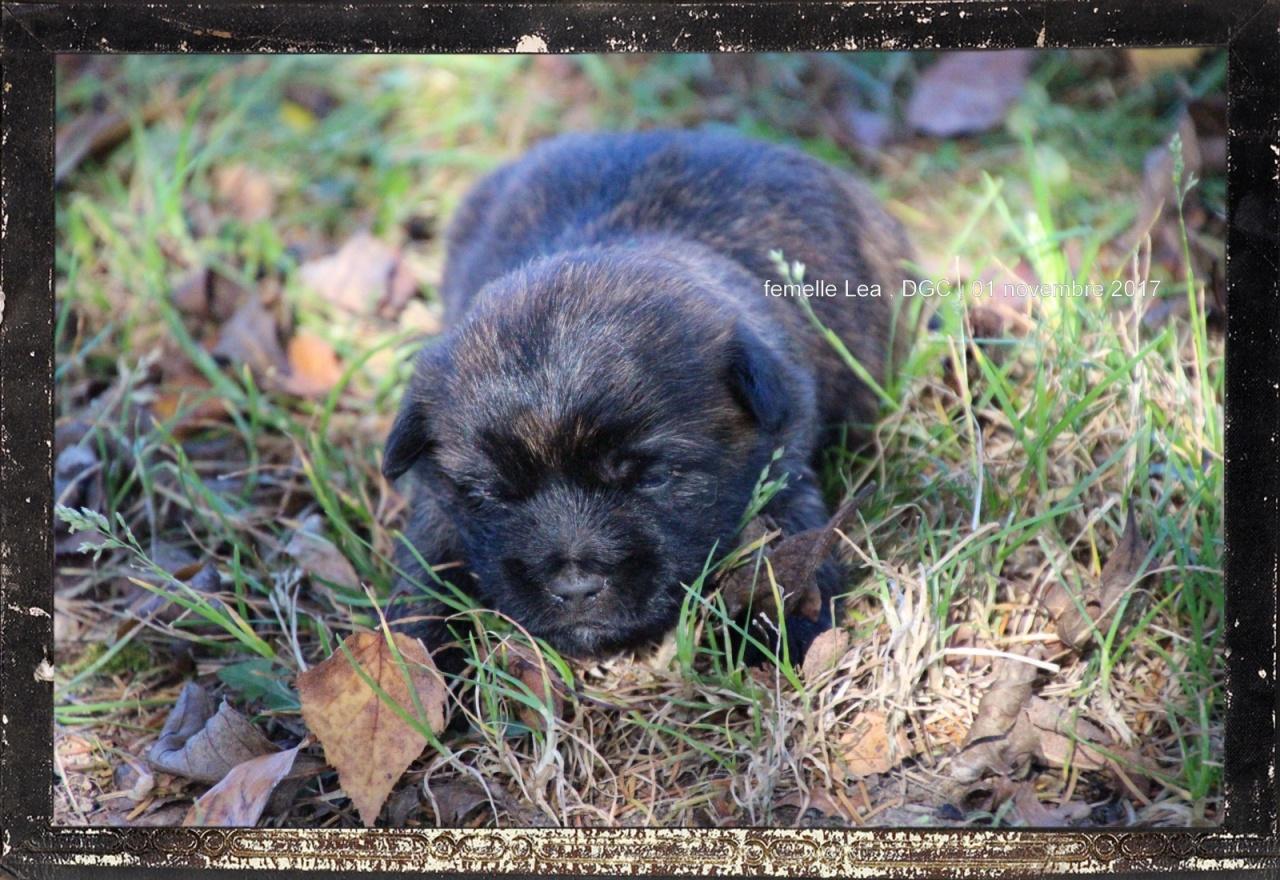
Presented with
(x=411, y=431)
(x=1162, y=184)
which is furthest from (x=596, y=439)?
(x=1162, y=184)

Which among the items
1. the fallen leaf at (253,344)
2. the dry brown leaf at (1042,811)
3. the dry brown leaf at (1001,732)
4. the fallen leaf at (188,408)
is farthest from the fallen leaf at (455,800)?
the fallen leaf at (253,344)

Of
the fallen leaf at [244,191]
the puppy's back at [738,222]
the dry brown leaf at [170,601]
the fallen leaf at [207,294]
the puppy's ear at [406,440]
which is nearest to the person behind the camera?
the puppy's ear at [406,440]

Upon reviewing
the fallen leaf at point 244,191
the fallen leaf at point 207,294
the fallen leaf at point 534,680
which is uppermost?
the fallen leaf at point 244,191

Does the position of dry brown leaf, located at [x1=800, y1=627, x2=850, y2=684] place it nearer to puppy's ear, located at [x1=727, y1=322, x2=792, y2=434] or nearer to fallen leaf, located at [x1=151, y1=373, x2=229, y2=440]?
puppy's ear, located at [x1=727, y1=322, x2=792, y2=434]

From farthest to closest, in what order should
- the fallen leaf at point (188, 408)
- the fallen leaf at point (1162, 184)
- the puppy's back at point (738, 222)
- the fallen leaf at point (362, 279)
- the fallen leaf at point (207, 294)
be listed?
the fallen leaf at point (362, 279)
the fallen leaf at point (207, 294)
the fallen leaf at point (188, 408)
the fallen leaf at point (1162, 184)
the puppy's back at point (738, 222)

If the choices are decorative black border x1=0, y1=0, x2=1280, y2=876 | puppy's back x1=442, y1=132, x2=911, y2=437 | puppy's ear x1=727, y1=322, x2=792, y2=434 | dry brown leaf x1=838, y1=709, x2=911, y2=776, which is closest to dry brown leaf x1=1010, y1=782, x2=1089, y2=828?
decorative black border x1=0, y1=0, x2=1280, y2=876

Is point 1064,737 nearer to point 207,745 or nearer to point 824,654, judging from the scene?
point 824,654

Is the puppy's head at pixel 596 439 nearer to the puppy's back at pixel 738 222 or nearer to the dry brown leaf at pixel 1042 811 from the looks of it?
the puppy's back at pixel 738 222

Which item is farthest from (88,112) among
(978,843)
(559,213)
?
(978,843)
